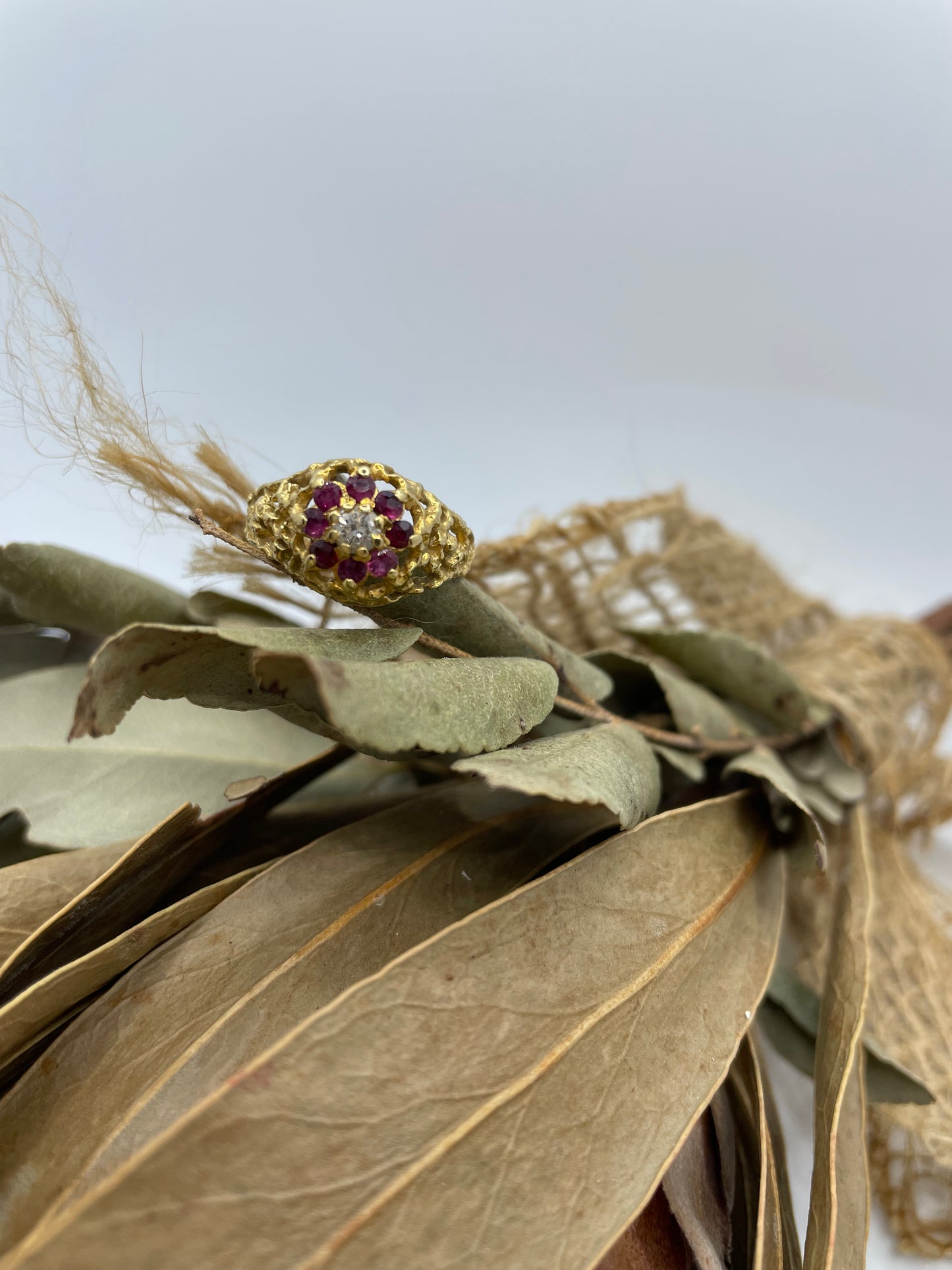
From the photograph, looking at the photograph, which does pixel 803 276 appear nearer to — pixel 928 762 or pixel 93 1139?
pixel 928 762

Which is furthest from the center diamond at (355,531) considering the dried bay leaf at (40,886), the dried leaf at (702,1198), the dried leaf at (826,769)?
the dried leaf at (826,769)

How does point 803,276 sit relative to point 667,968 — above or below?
above

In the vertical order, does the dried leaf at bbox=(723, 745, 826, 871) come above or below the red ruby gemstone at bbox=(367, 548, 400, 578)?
below

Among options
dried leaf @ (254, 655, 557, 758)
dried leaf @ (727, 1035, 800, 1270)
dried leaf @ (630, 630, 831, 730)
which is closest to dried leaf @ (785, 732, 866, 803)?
dried leaf @ (630, 630, 831, 730)

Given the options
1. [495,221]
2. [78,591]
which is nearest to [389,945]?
[78,591]

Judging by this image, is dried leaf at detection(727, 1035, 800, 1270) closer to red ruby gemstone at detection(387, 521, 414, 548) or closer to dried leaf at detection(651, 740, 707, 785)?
dried leaf at detection(651, 740, 707, 785)

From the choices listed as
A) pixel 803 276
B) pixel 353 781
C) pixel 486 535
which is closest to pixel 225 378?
pixel 486 535

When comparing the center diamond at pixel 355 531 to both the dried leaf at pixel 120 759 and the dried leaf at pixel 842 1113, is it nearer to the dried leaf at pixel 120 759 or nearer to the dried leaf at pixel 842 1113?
the dried leaf at pixel 120 759
